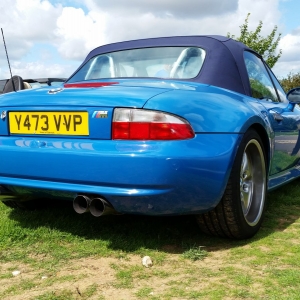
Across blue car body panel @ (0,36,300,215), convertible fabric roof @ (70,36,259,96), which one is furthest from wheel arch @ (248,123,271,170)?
convertible fabric roof @ (70,36,259,96)

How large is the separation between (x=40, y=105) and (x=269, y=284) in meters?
1.58

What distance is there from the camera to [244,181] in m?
3.07

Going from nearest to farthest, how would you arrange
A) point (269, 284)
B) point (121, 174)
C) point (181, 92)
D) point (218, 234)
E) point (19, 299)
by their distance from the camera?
point (19, 299) < point (269, 284) < point (121, 174) < point (181, 92) < point (218, 234)

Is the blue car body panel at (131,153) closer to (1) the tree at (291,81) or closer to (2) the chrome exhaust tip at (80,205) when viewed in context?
(2) the chrome exhaust tip at (80,205)

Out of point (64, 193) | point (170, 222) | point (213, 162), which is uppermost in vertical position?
point (213, 162)

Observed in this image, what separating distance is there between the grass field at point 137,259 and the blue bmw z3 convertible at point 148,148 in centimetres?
22

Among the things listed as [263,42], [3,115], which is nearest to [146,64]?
[3,115]

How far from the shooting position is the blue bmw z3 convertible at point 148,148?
7.75 feet

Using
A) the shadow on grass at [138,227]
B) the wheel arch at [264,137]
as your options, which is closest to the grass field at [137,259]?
the shadow on grass at [138,227]

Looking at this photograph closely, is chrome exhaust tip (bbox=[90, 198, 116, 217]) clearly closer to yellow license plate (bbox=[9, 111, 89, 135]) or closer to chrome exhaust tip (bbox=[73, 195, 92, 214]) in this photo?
chrome exhaust tip (bbox=[73, 195, 92, 214])

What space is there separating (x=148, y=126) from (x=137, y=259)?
0.78 metres

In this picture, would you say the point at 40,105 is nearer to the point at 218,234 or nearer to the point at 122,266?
the point at 122,266

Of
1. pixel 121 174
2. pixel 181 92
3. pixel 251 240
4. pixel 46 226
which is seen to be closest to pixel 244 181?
pixel 251 240

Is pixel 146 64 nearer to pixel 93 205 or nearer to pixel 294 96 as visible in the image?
pixel 93 205
